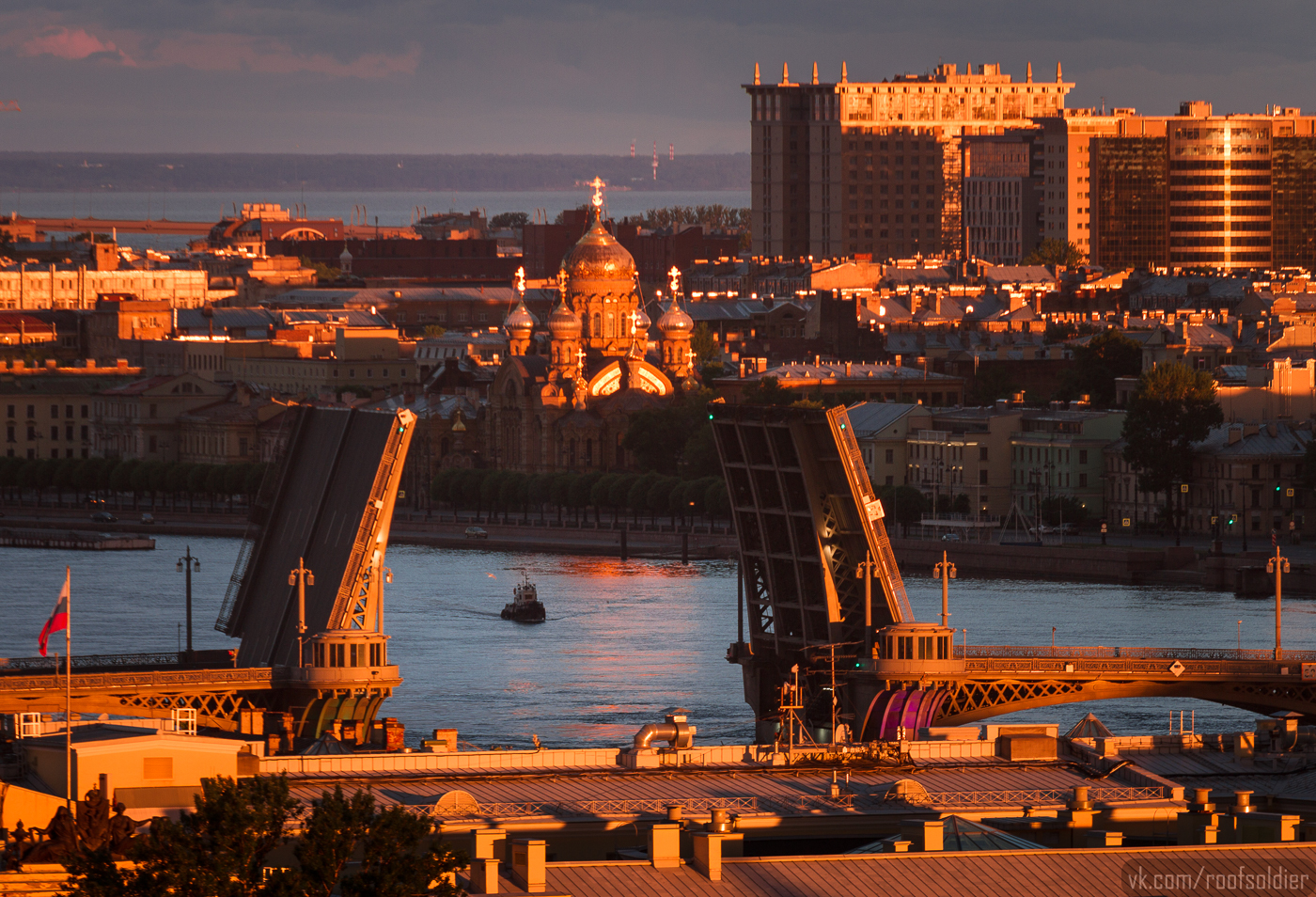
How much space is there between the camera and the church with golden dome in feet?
370

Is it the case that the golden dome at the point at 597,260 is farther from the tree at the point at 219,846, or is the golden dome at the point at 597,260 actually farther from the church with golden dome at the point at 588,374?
the tree at the point at 219,846

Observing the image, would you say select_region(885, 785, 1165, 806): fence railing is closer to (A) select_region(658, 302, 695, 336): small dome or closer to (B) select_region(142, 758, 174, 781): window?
(B) select_region(142, 758, 174, 781): window

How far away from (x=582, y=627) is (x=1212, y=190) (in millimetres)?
107398

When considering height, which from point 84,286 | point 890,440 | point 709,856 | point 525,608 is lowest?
point 525,608

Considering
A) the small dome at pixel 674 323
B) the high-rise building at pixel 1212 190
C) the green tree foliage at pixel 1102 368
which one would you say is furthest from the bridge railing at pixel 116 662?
the high-rise building at pixel 1212 190

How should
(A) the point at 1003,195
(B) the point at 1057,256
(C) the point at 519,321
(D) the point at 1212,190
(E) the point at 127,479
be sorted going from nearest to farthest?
(E) the point at 127,479, (C) the point at 519,321, (D) the point at 1212,190, (B) the point at 1057,256, (A) the point at 1003,195

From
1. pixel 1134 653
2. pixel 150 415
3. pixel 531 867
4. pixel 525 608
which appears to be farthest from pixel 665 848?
pixel 150 415

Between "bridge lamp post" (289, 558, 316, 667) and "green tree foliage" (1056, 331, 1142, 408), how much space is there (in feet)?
230

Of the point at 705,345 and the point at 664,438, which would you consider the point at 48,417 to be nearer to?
the point at 705,345

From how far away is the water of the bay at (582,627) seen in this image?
54.2 m

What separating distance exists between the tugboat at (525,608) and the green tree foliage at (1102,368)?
130 feet

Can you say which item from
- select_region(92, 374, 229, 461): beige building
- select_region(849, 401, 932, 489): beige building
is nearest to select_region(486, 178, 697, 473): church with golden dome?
select_region(92, 374, 229, 461): beige building

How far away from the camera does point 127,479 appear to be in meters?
114

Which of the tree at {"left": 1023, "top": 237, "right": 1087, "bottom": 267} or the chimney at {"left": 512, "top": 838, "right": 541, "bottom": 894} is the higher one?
the tree at {"left": 1023, "top": 237, "right": 1087, "bottom": 267}
